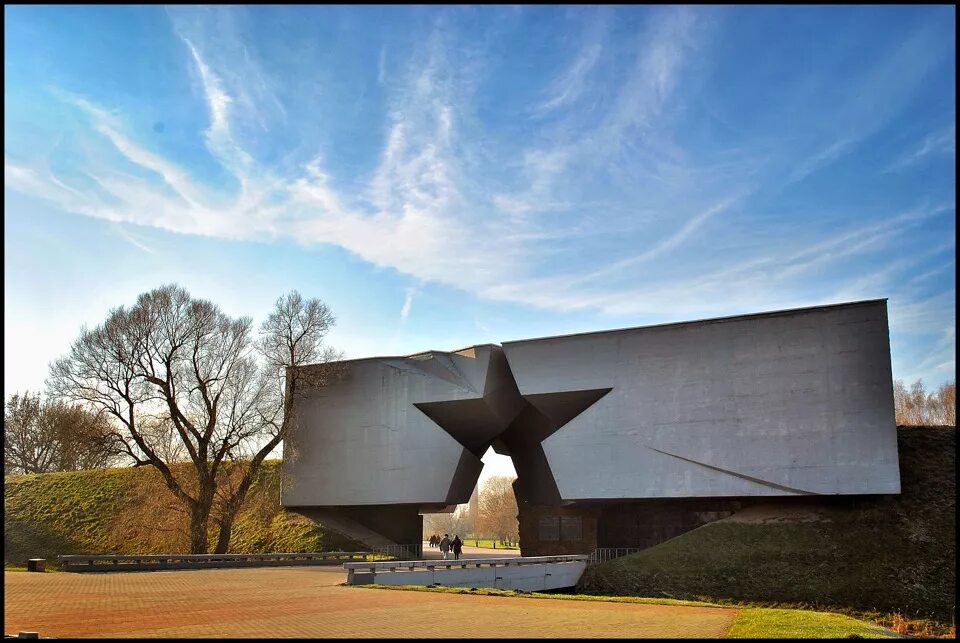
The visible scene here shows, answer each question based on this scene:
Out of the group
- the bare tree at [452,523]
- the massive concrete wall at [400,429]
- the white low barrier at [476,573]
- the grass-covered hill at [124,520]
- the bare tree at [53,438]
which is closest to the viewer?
the white low barrier at [476,573]

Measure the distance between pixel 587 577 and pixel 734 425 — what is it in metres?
8.26

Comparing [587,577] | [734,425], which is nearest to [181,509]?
[587,577]

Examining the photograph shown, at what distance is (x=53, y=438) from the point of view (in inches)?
1697

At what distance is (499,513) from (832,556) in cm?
6546

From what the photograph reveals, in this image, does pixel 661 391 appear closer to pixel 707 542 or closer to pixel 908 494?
pixel 707 542

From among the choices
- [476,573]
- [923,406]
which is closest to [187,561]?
[476,573]

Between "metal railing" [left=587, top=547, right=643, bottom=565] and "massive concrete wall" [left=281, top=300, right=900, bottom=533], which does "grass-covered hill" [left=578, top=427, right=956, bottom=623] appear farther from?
"metal railing" [left=587, top=547, right=643, bottom=565]

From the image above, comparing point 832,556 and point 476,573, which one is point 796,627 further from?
point 832,556

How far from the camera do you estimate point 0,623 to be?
28.8 ft

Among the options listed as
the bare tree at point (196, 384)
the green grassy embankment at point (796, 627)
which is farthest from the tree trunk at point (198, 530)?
the green grassy embankment at point (796, 627)

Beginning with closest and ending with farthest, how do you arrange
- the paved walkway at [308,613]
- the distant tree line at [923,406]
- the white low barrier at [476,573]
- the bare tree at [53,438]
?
1. the paved walkway at [308,613]
2. the white low barrier at [476,573]
3. the bare tree at [53,438]
4. the distant tree line at [923,406]

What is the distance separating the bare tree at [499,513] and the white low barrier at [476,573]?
47.5m

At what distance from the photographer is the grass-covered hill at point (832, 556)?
25266 mm

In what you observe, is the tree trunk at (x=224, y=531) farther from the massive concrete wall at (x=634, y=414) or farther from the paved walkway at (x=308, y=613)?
the paved walkway at (x=308, y=613)
